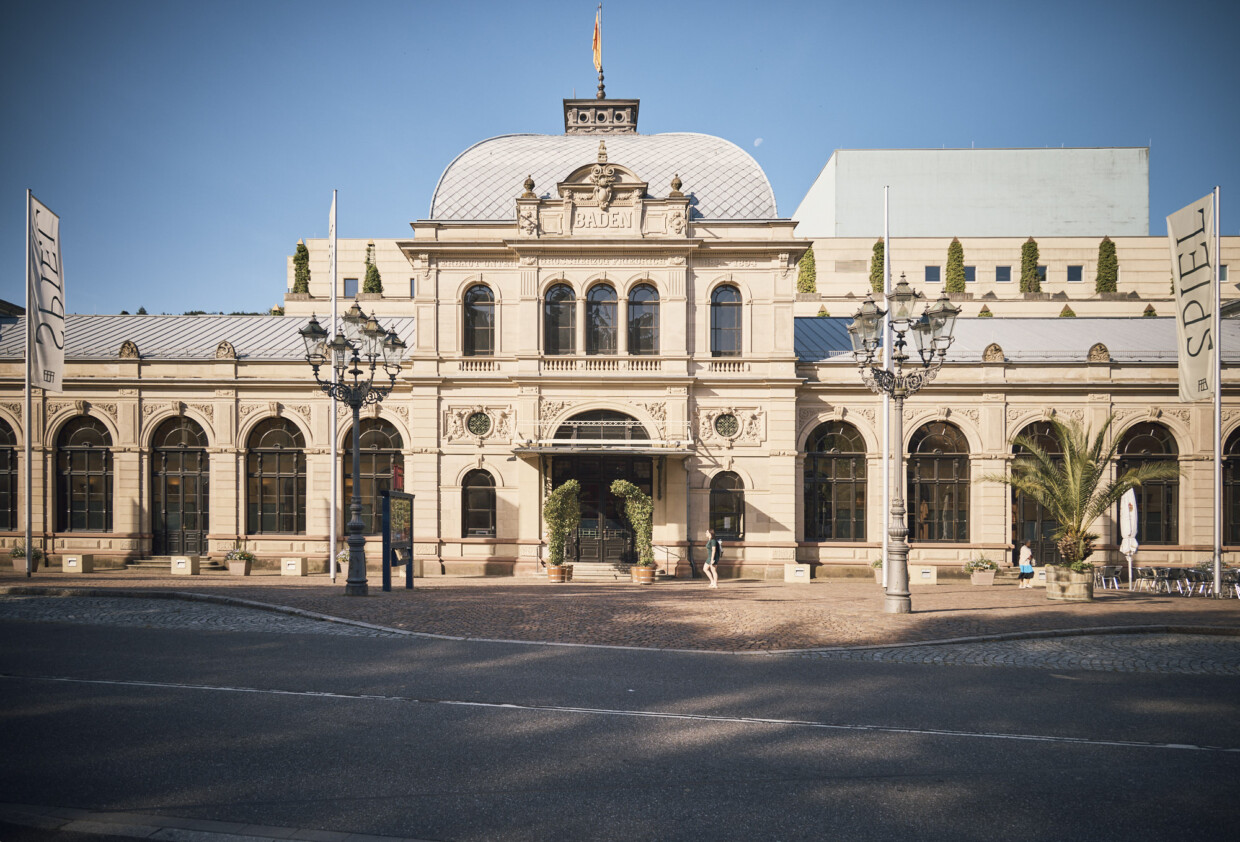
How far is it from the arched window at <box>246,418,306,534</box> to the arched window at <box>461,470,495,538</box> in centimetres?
633

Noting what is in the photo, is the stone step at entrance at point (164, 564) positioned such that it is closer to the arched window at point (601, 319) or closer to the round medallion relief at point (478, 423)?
the round medallion relief at point (478, 423)

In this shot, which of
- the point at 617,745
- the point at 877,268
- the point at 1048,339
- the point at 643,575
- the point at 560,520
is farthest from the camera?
the point at 877,268

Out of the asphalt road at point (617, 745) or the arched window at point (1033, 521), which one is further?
the arched window at point (1033, 521)

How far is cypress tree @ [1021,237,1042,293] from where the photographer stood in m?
58.7

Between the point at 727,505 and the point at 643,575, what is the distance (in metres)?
4.66

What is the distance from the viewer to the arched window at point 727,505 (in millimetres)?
27062

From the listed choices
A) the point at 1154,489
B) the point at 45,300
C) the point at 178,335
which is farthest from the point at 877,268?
the point at 45,300

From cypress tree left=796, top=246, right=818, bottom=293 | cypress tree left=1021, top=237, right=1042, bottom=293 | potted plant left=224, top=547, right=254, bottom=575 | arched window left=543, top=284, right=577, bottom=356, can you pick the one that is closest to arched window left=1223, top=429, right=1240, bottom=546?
arched window left=543, top=284, right=577, bottom=356

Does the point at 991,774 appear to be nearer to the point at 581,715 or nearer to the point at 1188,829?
the point at 1188,829

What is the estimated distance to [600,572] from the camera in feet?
83.8

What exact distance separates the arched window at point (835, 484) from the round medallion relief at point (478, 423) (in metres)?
11.4

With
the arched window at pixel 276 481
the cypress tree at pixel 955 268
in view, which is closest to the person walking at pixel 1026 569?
the arched window at pixel 276 481

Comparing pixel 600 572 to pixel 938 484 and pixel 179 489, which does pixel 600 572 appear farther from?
pixel 179 489

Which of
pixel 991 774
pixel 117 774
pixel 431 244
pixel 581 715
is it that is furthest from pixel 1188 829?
pixel 431 244
